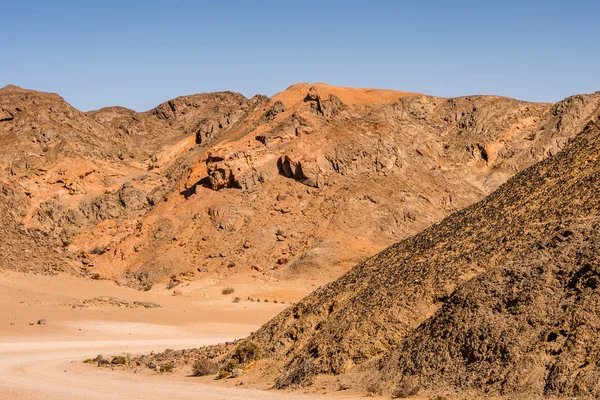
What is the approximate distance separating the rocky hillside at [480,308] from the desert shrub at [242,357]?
30 cm

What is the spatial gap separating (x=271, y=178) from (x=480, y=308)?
43675 mm

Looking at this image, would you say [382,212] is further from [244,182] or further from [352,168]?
[244,182]

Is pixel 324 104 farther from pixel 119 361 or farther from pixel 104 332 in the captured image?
pixel 119 361

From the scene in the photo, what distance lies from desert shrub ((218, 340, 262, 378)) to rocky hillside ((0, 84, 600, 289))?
2998 centimetres

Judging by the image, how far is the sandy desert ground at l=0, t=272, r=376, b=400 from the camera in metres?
17.5

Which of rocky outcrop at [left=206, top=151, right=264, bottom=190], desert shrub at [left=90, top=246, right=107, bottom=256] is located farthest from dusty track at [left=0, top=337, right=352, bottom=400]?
rocky outcrop at [left=206, top=151, right=264, bottom=190]

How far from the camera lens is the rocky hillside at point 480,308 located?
45.2 feet

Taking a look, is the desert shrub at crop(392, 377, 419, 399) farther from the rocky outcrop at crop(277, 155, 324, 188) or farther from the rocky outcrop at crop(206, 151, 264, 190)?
the rocky outcrop at crop(206, 151, 264, 190)

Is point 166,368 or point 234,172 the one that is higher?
point 234,172

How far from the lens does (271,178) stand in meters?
58.3

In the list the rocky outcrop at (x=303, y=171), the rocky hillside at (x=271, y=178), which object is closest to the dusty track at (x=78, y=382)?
the rocky hillside at (x=271, y=178)

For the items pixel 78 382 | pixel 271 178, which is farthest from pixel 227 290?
pixel 78 382

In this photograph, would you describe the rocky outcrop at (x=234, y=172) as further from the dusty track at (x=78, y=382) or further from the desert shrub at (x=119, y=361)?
the desert shrub at (x=119, y=361)

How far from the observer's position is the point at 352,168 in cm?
5944
